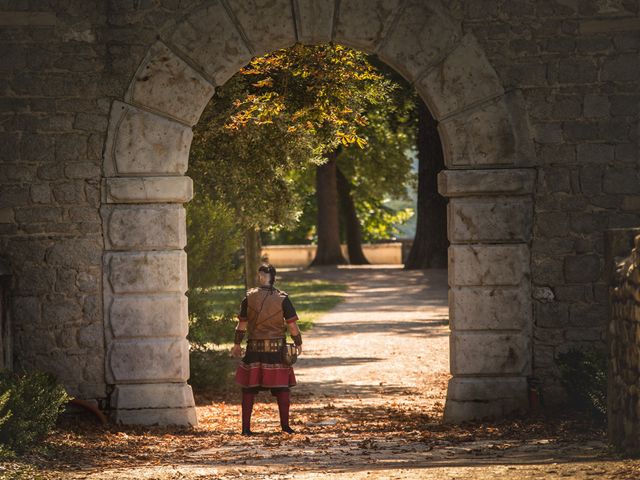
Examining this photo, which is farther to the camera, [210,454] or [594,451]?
[210,454]

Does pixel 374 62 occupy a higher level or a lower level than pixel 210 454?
higher

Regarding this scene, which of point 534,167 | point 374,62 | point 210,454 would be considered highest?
point 374,62

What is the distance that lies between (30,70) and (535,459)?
17.9ft

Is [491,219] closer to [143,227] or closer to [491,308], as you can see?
[491,308]

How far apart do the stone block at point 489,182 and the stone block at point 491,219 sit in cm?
8

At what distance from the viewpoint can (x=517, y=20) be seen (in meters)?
10.5

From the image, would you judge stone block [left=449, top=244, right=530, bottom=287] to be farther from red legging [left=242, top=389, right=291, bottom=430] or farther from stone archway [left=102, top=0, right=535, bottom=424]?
red legging [left=242, top=389, right=291, bottom=430]

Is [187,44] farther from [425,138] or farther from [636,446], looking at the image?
[425,138]

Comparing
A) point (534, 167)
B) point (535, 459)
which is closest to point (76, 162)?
point (534, 167)

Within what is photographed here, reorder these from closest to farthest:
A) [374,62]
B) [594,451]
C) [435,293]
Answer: [594,451] → [374,62] → [435,293]

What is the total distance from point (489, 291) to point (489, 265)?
8.8 inches

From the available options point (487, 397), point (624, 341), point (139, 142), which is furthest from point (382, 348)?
point (624, 341)

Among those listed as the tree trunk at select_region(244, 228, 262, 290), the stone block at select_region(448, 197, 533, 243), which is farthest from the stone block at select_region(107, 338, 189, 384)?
the tree trunk at select_region(244, 228, 262, 290)

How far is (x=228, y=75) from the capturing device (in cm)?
1067
